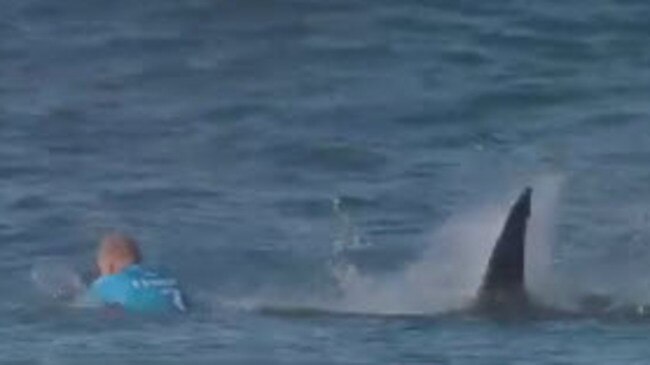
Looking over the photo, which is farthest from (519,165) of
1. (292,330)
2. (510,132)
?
(292,330)

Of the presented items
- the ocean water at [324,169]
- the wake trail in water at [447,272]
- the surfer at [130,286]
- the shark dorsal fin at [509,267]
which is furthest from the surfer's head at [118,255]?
the shark dorsal fin at [509,267]

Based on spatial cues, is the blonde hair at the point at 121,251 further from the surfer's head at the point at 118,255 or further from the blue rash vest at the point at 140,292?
the blue rash vest at the point at 140,292

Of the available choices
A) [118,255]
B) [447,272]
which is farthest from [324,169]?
[118,255]

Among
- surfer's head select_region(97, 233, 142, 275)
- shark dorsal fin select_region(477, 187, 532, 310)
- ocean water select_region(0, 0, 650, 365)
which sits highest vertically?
ocean water select_region(0, 0, 650, 365)

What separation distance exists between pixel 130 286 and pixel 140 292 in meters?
0.07

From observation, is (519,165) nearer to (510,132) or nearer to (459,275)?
(510,132)

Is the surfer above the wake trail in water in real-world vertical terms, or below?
below

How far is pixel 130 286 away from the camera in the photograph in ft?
67.3

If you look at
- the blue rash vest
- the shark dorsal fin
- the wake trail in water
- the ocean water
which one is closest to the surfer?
the blue rash vest

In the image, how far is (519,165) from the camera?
28.2 meters

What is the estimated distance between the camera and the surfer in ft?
67.2

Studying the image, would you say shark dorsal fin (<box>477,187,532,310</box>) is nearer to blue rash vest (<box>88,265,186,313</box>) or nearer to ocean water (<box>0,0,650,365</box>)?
ocean water (<box>0,0,650,365</box>)

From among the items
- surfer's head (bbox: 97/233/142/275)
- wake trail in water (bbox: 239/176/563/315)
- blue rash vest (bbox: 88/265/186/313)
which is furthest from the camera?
wake trail in water (bbox: 239/176/563/315)

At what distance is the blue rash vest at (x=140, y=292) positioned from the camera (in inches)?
805
